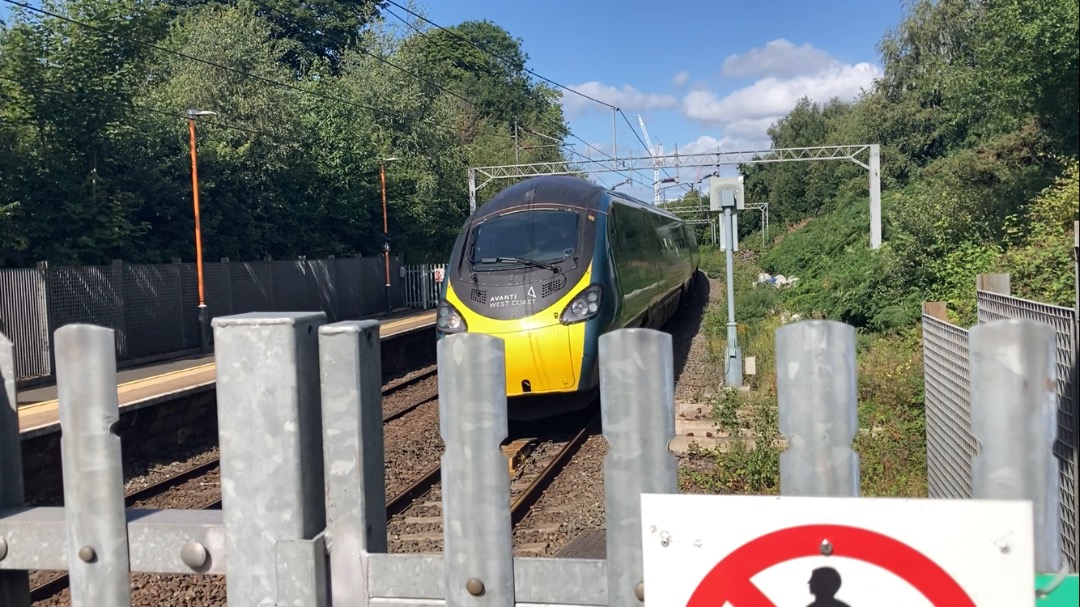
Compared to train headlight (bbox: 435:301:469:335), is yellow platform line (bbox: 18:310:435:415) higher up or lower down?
lower down

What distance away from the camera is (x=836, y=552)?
171 centimetres

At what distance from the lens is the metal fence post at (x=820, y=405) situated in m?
1.83

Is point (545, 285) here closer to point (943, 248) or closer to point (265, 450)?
point (943, 248)

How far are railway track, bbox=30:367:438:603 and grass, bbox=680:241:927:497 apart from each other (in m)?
2.78

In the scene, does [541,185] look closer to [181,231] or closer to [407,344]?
[407,344]

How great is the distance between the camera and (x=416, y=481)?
8.46m

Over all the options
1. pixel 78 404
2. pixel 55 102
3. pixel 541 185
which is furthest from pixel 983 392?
pixel 55 102

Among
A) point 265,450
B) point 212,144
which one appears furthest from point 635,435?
point 212,144

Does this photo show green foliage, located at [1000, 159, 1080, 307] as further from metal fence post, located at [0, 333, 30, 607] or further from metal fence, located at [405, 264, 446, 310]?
metal fence, located at [405, 264, 446, 310]

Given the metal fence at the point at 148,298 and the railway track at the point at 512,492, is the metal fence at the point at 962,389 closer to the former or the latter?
the railway track at the point at 512,492

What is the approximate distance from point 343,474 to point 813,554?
1.09 m

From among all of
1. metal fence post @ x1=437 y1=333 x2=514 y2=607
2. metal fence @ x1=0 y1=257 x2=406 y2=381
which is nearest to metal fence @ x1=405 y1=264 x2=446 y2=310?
metal fence @ x1=0 y1=257 x2=406 y2=381

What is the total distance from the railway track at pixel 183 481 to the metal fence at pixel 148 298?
8.87ft

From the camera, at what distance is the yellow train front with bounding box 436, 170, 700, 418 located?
31.3 ft
